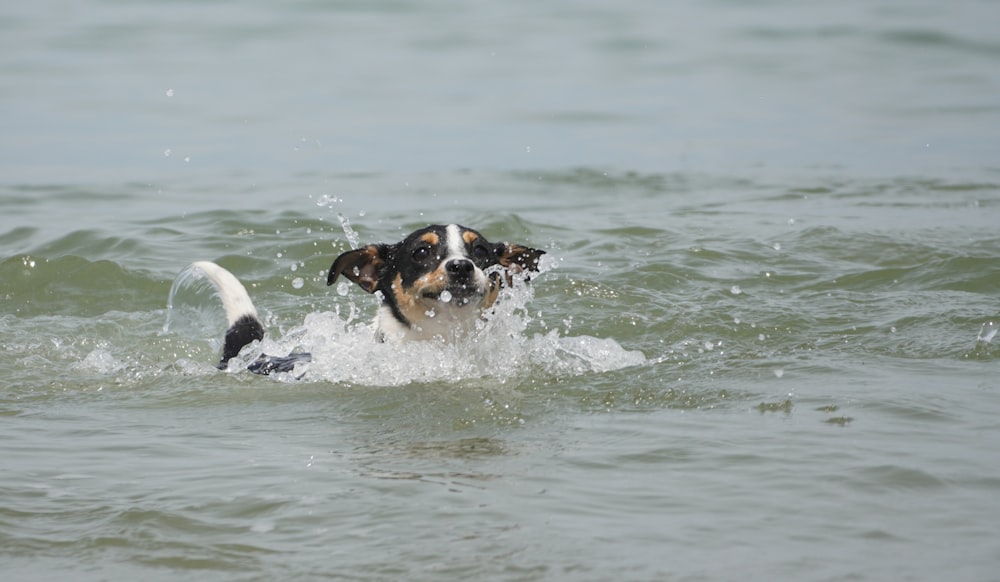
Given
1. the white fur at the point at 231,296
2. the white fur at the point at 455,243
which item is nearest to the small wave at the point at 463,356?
the white fur at the point at 231,296

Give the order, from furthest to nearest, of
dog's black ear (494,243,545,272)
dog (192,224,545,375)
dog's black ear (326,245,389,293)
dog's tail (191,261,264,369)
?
dog's tail (191,261,264,369) < dog's black ear (494,243,545,272) < dog's black ear (326,245,389,293) < dog (192,224,545,375)

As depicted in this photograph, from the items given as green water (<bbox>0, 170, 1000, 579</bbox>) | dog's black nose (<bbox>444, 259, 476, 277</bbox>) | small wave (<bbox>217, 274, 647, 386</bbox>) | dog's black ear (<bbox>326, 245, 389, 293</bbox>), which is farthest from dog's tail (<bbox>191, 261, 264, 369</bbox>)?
dog's black nose (<bbox>444, 259, 476, 277</bbox>)

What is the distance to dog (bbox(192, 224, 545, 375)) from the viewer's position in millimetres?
7410

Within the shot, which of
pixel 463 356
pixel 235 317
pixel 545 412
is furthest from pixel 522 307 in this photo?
pixel 235 317

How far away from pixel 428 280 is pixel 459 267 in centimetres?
20

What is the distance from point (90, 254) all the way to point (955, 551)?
843 centimetres

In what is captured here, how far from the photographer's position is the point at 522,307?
26.8 feet

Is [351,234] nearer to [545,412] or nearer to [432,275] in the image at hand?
[432,275]

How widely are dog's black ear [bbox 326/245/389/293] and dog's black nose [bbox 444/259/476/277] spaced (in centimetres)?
58

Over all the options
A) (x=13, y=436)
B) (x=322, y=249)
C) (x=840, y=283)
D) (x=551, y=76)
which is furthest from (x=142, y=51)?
(x=13, y=436)

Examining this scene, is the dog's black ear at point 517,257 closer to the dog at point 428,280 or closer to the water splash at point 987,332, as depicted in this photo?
the dog at point 428,280

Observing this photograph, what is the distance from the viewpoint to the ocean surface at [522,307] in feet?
16.1

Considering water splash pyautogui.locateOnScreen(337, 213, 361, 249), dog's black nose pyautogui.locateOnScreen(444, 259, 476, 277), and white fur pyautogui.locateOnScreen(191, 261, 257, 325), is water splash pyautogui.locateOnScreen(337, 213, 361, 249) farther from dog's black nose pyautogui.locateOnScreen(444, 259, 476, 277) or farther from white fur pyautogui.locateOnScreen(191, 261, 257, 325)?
dog's black nose pyautogui.locateOnScreen(444, 259, 476, 277)

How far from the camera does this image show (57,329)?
952 centimetres
